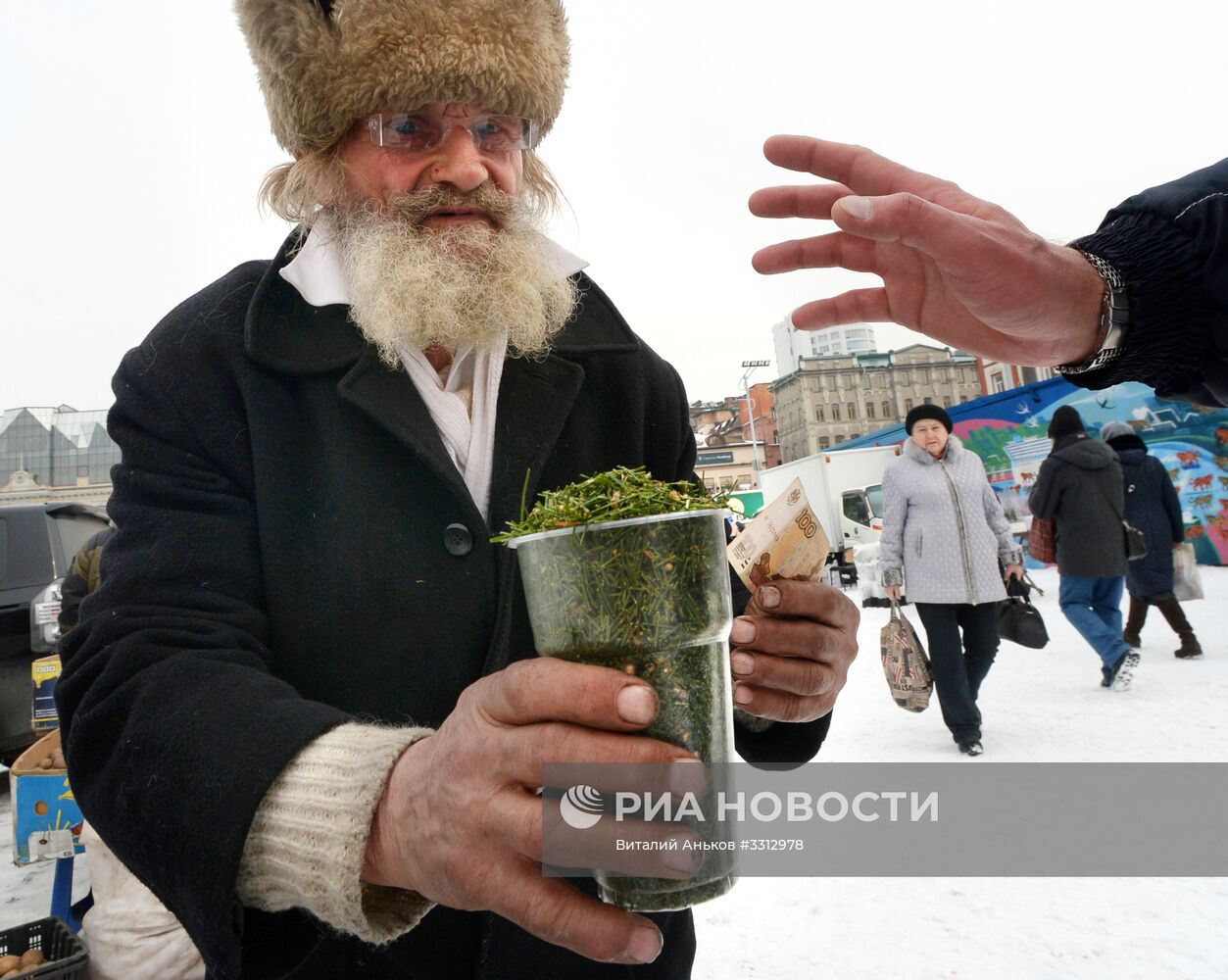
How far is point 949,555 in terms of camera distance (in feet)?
16.5

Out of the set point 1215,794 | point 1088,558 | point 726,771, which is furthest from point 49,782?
point 1088,558

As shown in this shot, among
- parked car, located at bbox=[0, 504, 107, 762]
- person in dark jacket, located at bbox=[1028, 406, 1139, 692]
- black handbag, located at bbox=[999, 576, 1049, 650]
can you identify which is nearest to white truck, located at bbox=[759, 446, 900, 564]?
person in dark jacket, located at bbox=[1028, 406, 1139, 692]

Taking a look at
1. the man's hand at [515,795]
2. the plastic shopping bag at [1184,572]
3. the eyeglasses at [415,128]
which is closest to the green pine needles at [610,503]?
the man's hand at [515,795]

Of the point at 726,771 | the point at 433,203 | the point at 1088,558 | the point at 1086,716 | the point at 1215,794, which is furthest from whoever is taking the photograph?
the point at 1088,558

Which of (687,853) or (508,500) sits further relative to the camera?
(508,500)

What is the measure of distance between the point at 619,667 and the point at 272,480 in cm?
66

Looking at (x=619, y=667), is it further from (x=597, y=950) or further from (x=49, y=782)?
(x=49, y=782)

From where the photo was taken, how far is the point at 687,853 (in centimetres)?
76

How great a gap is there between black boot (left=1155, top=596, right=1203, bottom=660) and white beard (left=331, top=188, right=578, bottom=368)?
24.3 feet

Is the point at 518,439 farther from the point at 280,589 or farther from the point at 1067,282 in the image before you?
the point at 1067,282

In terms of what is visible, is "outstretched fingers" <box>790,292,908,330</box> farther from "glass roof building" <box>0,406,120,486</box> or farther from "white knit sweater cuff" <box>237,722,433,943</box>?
"glass roof building" <box>0,406,120,486</box>

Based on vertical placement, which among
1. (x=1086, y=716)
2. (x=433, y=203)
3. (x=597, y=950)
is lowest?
(x=1086, y=716)

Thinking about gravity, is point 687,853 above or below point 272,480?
below

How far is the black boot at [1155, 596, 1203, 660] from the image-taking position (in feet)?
22.0
